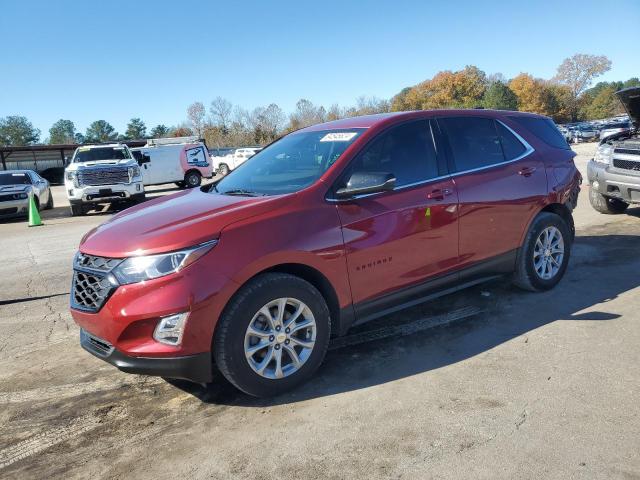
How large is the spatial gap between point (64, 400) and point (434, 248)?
2938 mm

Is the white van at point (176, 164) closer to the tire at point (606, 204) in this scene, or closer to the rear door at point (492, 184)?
the tire at point (606, 204)

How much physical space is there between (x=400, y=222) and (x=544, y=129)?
2573 mm

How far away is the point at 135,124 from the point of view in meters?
115

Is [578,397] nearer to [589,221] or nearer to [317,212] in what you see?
[317,212]

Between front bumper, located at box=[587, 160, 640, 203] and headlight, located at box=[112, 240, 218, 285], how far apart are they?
7316 mm

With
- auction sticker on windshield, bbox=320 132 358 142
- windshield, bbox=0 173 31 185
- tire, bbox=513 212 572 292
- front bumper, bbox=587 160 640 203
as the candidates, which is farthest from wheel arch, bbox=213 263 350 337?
windshield, bbox=0 173 31 185

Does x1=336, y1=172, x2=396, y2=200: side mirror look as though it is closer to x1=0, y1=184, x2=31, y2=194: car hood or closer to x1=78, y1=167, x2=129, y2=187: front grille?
x1=78, y1=167, x2=129, y2=187: front grille

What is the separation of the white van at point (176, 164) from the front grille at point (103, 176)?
9.00m

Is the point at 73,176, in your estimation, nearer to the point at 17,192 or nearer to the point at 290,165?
the point at 17,192

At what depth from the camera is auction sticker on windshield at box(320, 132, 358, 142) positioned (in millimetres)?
4012

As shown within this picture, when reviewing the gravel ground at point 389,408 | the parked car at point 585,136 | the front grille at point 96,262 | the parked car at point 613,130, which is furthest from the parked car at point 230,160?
A: the parked car at point 585,136

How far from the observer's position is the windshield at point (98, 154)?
51.3 ft

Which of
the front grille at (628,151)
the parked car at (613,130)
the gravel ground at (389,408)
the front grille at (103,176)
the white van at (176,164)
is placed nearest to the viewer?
the gravel ground at (389,408)

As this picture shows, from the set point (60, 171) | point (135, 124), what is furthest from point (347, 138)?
point (135, 124)
